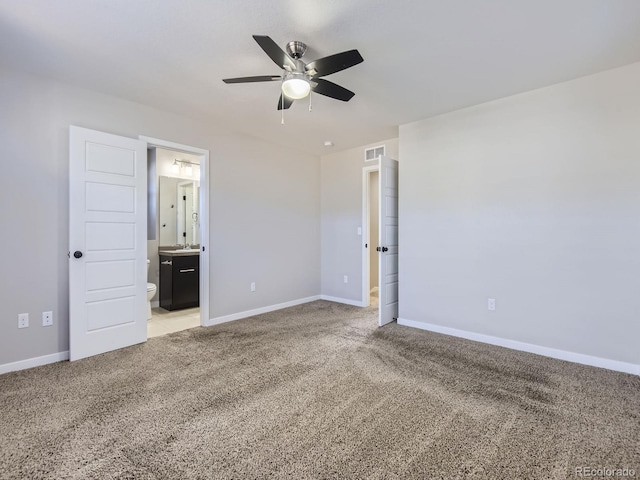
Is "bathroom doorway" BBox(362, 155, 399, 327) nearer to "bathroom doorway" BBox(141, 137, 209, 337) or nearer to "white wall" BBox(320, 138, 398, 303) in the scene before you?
"white wall" BBox(320, 138, 398, 303)

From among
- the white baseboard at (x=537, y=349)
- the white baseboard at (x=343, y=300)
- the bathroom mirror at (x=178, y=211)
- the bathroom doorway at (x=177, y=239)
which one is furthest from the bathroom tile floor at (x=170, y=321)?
the white baseboard at (x=537, y=349)

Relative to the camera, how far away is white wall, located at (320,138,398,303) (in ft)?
16.2

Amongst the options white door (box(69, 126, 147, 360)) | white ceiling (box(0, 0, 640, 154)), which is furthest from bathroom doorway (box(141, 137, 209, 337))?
white ceiling (box(0, 0, 640, 154))

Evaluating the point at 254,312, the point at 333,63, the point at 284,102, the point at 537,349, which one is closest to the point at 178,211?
the point at 254,312

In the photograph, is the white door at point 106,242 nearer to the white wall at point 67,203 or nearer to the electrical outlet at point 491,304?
the white wall at point 67,203

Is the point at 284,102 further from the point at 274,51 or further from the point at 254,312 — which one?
the point at 254,312

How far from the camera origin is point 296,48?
2.22m

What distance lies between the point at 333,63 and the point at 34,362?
3.45 meters

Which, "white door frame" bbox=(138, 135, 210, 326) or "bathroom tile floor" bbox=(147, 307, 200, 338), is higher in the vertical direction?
"white door frame" bbox=(138, 135, 210, 326)

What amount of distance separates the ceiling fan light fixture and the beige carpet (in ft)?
7.06

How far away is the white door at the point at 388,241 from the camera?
3.85m

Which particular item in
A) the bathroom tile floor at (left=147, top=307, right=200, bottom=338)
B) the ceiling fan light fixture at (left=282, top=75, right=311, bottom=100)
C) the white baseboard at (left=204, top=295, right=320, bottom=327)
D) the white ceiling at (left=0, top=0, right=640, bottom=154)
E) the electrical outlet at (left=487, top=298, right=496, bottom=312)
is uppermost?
the white ceiling at (left=0, top=0, right=640, bottom=154)

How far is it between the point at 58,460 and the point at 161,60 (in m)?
2.67

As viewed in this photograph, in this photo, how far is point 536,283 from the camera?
3.00 meters
